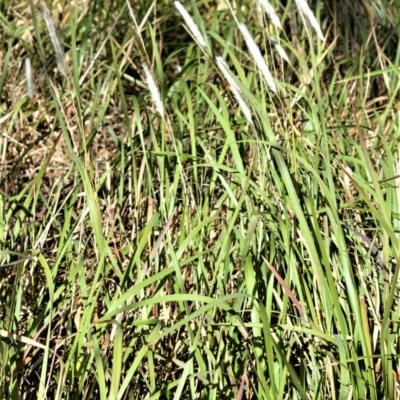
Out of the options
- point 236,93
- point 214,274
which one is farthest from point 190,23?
point 214,274

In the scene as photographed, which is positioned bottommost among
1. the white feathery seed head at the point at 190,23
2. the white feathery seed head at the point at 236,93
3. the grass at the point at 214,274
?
the grass at the point at 214,274

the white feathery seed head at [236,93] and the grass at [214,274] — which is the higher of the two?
the white feathery seed head at [236,93]

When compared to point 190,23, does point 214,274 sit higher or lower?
lower

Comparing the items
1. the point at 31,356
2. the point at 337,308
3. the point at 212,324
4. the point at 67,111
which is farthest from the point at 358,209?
the point at 67,111

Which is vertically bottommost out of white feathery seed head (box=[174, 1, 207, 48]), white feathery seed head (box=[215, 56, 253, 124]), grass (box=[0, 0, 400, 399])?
grass (box=[0, 0, 400, 399])

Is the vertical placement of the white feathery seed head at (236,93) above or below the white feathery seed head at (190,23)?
below

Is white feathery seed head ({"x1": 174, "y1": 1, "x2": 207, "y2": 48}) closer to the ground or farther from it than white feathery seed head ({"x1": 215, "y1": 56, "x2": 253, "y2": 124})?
farther from it

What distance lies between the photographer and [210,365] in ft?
5.58

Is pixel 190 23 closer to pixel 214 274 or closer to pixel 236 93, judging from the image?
A: pixel 236 93

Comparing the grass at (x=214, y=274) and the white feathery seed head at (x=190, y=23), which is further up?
the white feathery seed head at (x=190, y=23)

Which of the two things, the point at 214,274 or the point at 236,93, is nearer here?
the point at 236,93

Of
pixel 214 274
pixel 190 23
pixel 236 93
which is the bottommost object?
pixel 214 274

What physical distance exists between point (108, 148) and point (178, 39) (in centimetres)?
66

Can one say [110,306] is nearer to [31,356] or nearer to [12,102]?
[31,356]
